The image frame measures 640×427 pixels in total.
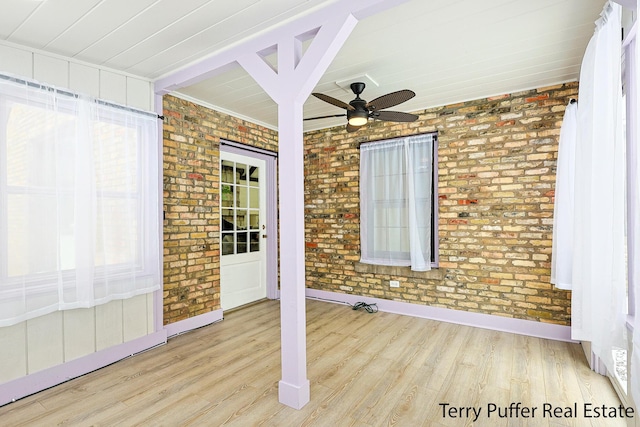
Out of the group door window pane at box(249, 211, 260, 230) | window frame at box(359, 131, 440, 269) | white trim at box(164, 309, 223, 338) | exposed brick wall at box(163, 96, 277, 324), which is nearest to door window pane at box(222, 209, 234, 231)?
exposed brick wall at box(163, 96, 277, 324)

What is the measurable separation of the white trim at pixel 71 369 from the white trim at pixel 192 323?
188mm

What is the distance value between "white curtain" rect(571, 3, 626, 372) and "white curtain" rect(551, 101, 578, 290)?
1052mm

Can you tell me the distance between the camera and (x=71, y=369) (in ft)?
8.46

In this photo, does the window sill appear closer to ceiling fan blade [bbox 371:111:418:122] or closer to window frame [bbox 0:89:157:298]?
ceiling fan blade [bbox 371:111:418:122]

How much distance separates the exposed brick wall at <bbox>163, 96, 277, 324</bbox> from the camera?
3.45 meters

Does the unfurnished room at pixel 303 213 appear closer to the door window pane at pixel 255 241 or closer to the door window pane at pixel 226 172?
the door window pane at pixel 226 172

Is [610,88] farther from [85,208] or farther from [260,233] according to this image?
[260,233]

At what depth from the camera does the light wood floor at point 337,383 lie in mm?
2061

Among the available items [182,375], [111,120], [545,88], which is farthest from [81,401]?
[545,88]

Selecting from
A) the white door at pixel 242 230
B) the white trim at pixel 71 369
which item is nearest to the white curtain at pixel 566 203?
the white door at pixel 242 230

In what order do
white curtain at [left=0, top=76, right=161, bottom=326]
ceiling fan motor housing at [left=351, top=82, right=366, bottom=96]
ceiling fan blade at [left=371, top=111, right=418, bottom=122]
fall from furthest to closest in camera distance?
ceiling fan motor housing at [left=351, top=82, right=366, bottom=96], ceiling fan blade at [left=371, top=111, right=418, bottom=122], white curtain at [left=0, top=76, right=161, bottom=326]

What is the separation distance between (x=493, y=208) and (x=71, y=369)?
4.33 metres

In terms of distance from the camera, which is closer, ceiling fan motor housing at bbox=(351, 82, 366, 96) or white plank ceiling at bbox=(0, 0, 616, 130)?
white plank ceiling at bbox=(0, 0, 616, 130)

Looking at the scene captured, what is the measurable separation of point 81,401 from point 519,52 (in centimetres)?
429
